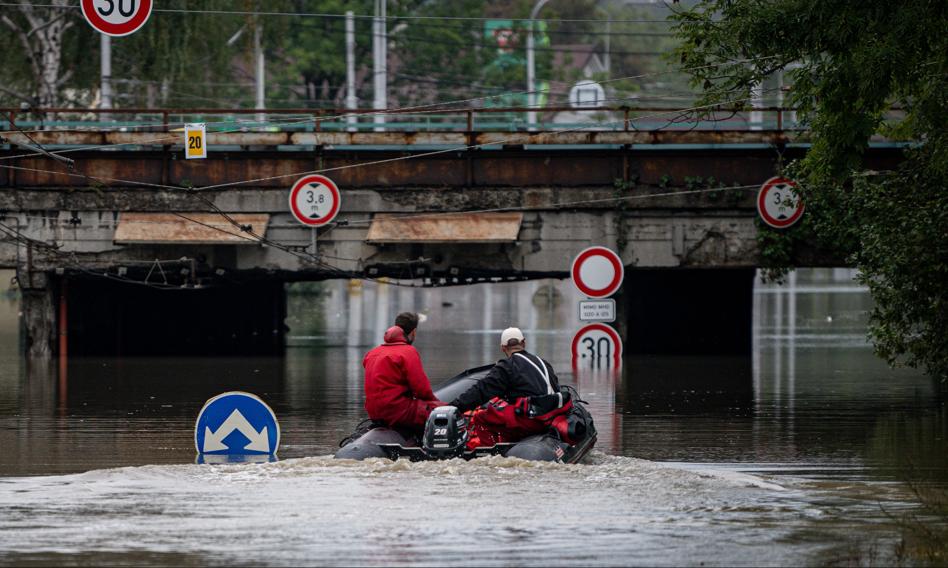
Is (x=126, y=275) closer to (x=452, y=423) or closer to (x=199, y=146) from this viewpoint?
(x=199, y=146)

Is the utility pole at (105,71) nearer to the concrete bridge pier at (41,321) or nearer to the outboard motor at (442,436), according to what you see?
the concrete bridge pier at (41,321)

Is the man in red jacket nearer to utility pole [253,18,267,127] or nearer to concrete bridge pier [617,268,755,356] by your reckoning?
concrete bridge pier [617,268,755,356]

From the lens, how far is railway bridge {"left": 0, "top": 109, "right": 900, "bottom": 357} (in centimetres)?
3247

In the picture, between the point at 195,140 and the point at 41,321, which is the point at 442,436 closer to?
the point at 195,140

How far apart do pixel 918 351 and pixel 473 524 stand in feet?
45.3

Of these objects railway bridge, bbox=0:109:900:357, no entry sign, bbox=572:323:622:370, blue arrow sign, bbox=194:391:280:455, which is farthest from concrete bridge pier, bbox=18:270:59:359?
blue arrow sign, bbox=194:391:280:455

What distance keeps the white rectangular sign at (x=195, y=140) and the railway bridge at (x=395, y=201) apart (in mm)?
4059

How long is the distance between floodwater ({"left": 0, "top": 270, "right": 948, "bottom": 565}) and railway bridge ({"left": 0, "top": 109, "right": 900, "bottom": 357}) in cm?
264

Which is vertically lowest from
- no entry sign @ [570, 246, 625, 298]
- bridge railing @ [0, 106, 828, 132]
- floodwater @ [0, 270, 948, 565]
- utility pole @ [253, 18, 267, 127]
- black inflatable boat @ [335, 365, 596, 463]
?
floodwater @ [0, 270, 948, 565]

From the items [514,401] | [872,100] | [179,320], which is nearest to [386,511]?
[514,401]

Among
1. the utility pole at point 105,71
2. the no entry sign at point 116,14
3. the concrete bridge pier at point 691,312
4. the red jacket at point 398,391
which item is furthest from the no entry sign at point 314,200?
the red jacket at point 398,391

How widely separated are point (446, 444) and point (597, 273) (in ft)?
31.1

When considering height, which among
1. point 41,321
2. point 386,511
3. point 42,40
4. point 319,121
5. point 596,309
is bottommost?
point 386,511

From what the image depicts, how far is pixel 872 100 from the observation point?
62.0 ft
